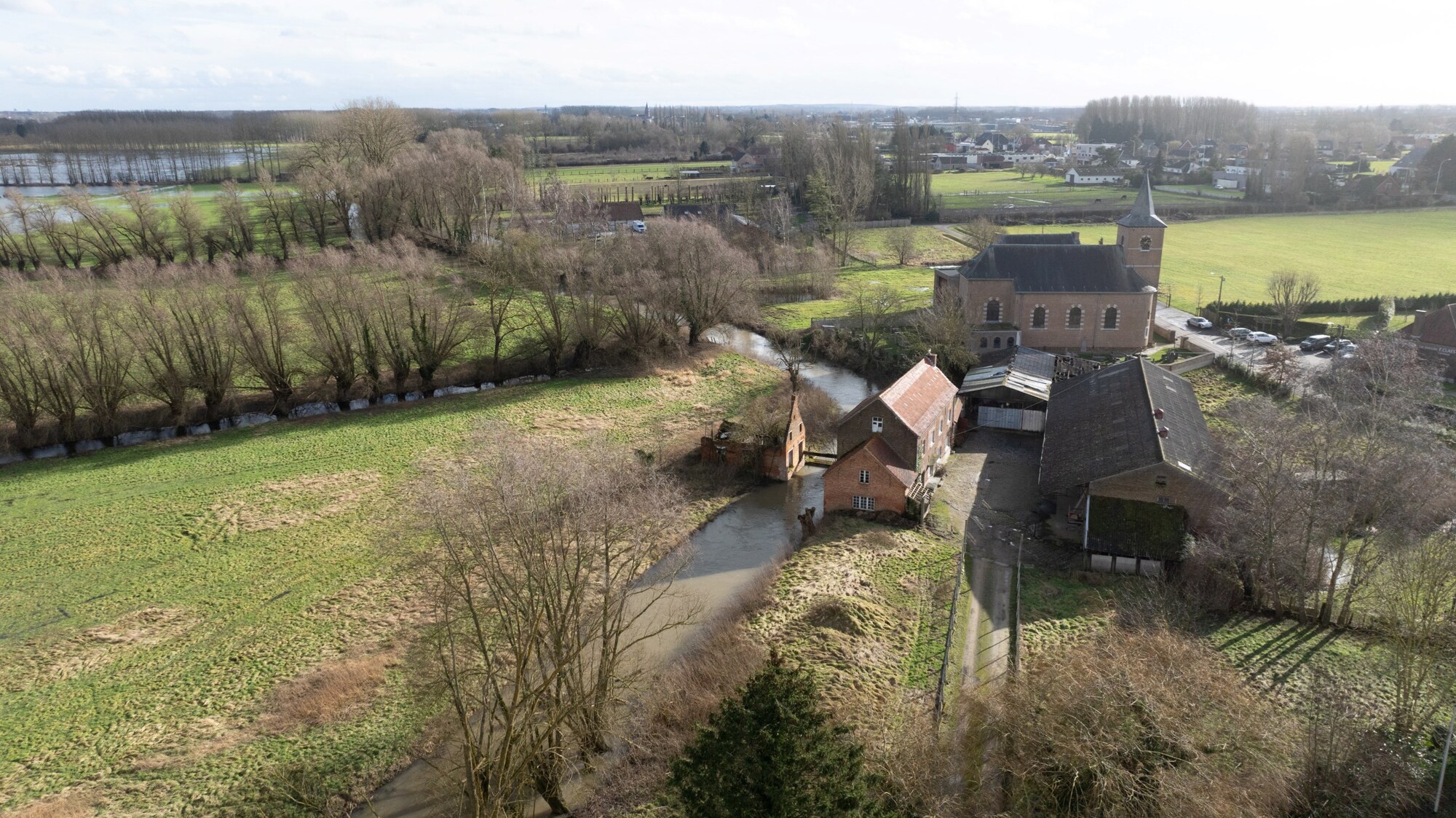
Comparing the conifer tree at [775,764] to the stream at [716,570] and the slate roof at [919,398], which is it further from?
the slate roof at [919,398]

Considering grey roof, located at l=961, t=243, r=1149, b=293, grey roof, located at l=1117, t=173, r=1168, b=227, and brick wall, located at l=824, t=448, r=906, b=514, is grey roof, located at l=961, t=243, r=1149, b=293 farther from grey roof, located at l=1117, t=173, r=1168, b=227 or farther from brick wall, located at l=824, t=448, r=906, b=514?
brick wall, located at l=824, t=448, r=906, b=514

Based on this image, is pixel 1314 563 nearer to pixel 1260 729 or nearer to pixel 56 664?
pixel 1260 729

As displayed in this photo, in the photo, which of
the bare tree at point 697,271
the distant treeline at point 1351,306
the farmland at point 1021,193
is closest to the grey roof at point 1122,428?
the bare tree at point 697,271

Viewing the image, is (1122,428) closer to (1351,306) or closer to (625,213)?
(1351,306)

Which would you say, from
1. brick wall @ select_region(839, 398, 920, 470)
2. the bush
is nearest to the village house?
brick wall @ select_region(839, 398, 920, 470)

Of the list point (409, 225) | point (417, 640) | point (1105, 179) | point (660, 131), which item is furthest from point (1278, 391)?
point (660, 131)

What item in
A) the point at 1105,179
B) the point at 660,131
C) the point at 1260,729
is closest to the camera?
the point at 1260,729
